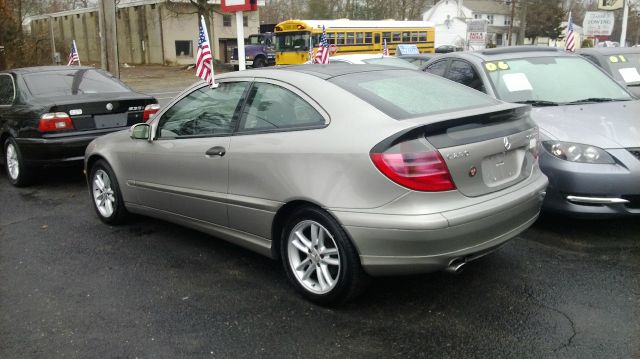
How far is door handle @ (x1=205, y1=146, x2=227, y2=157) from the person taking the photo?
403 cm

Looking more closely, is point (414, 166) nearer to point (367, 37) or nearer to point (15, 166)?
point (15, 166)

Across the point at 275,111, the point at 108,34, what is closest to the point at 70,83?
the point at 275,111

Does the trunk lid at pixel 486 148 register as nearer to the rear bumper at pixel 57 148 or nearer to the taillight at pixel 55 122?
the rear bumper at pixel 57 148

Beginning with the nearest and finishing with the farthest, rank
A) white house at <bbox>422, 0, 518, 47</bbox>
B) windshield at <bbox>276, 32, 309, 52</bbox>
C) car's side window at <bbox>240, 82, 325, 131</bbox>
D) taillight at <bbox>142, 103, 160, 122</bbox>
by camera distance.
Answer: car's side window at <bbox>240, 82, 325, 131</bbox>
taillight at <bbox>142, 103, 160, 122</bbox>
windshield at <bbox>276, 32, 309, 52</bbox>
white house at <bbox>422, 0, 518, 47</bbox>

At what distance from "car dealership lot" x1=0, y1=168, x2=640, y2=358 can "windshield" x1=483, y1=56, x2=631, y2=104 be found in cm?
131

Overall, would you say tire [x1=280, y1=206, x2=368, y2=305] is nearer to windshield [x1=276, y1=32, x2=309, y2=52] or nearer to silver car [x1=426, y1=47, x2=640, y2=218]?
silver car [x1=426, y1=47, x2=640, y2=218]

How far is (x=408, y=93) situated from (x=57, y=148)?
15.8 feet

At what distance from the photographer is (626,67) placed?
319 inches

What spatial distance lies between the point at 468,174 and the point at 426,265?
59 centimetres

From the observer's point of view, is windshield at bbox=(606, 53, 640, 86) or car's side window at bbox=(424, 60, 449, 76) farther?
windshield at bbox=(606, 53, 640, 86)

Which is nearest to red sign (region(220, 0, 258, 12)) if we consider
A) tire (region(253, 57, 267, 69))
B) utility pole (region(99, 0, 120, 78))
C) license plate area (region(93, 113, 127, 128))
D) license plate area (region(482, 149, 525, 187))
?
license plate area (region(93, 113, 127, 128))

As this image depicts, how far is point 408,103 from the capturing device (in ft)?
11.8

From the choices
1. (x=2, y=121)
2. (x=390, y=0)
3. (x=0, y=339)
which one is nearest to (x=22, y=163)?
(x=2, y=121)

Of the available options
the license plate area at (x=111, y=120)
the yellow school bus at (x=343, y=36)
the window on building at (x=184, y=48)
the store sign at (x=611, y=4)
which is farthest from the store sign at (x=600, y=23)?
the window on building at (x=184, y=48)
